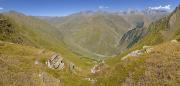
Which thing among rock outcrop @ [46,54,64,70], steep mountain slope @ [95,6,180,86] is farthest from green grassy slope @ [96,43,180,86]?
rock outcrop @ [46,54,64,70]

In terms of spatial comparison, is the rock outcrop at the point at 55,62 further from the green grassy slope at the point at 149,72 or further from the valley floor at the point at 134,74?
the green grassy slope at the point at 149,72

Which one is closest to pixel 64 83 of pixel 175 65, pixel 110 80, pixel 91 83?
pixel 91 83

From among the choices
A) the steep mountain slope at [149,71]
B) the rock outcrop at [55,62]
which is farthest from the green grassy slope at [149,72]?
the rock outcrop at [55,62]

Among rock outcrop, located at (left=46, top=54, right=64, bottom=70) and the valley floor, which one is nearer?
the valley floor

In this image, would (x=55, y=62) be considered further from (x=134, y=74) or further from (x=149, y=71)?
(x=149, y=71)

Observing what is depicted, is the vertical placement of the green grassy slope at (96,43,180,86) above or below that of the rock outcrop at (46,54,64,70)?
below

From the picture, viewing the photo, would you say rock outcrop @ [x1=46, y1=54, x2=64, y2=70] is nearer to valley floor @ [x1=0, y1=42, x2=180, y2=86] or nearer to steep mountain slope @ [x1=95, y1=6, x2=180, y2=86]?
valley floor @ [x1=0, y1=42, x2=180, y2=86]

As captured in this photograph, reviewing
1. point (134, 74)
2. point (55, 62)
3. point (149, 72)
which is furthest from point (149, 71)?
point (55, 62)

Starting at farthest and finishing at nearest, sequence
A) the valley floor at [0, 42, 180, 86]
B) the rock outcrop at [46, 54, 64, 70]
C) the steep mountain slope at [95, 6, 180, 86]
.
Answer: the rock outcrop at [46, 54, 64, 70] → the steep mountain slope at [95, 6, 180, 86] → the valley floor at [0, 42, 180, 86]

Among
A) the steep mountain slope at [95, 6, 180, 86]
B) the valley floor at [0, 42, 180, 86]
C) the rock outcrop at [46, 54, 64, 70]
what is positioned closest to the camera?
the valley floor at [0, 42, 180, 86]

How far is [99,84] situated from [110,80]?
12.8ft

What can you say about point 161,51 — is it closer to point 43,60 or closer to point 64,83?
point 64,83

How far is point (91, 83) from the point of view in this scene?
79.5m

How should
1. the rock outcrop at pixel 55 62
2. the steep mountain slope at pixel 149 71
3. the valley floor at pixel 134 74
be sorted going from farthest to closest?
the rock outcrop at pixel 55 62 < the steep mountain slope at pixel 149 71 < the valley floor at pixel 134 74
